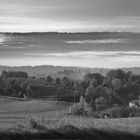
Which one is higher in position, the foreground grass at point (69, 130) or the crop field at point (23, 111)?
the foreground grass at point (69, 130)

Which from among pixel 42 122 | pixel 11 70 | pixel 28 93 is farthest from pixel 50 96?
pixel 42 122

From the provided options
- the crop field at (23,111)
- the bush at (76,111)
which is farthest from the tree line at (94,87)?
the bush at (76,111)

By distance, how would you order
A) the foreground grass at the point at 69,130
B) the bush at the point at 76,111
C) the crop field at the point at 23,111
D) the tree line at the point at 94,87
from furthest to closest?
1. the tree line at the point at 94,87
2. the bush at the point at 76,111
3. the crop field at the point at 23,111
4. the foreground grass at the point at 69,130

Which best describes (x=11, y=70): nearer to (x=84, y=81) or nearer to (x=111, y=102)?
(x=84, y=81)

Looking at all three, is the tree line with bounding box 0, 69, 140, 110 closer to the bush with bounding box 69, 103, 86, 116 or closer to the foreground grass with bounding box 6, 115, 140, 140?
the bush with bounding box 69, 103, 86, 116

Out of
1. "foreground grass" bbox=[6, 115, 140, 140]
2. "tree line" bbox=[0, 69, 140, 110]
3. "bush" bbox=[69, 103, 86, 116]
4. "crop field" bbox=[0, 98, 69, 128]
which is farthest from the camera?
"tree line" bbox=[0, 69, 140, 110]

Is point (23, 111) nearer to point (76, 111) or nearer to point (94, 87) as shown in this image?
point (76, 111)

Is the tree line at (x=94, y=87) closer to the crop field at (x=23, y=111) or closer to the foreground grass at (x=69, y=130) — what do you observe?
the crop field at (x=23, y=111)

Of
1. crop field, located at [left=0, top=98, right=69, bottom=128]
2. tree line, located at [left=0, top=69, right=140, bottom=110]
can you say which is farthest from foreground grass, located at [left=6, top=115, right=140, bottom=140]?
tree line, located at [left=0, top=69, right=140, bottom=110]

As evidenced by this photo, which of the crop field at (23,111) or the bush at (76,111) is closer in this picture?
the crop field at (23,111)

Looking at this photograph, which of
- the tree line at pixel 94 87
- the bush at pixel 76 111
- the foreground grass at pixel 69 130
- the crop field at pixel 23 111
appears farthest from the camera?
the tree line at pixel 94 87

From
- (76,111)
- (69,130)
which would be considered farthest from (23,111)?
(69,130)

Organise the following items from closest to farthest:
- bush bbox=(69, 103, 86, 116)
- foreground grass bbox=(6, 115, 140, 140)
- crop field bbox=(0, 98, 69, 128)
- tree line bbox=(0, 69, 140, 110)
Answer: foreground grass bbox=(6, 115, 140, 140) → crop field bbox=(0, 98, 69, 128) → bush bbox=(69, 103, 86, 116) → tree line bbox=(0, 69, 140, 110)

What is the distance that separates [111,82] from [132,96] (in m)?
6.04
